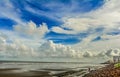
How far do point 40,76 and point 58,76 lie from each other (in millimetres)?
4550

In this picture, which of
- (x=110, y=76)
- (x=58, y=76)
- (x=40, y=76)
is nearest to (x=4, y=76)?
(x=40, y=76)

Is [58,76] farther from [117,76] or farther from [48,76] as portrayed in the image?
[117,76]

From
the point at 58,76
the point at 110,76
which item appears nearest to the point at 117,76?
the point at 110,76

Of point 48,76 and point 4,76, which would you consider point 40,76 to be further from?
point 4,76

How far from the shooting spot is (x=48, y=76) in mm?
52344

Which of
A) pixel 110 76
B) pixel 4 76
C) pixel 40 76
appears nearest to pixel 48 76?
pixel 40 76

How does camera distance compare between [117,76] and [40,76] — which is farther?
[40,76]

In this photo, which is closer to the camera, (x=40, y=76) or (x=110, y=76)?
(x=110, y=76)

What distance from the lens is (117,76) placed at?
2856 centimetres

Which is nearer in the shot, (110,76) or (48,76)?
(110,76)

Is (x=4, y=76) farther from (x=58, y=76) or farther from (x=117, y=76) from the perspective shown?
(x=117, y=76)

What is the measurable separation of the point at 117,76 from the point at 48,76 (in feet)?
85.4

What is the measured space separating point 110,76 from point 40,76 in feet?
85.5

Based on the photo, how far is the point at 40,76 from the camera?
52344 millimetres
